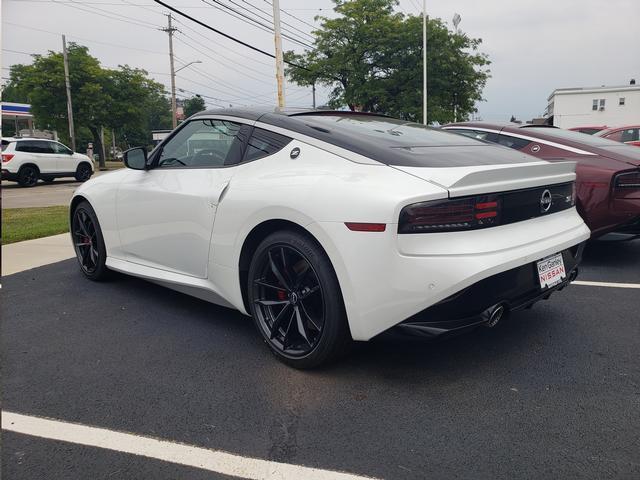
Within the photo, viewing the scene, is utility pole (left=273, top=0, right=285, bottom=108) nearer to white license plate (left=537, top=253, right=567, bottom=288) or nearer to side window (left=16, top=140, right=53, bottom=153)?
side window (left=16, top=140, right=53, bottom=153)

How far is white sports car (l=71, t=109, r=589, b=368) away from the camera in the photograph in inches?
93.6

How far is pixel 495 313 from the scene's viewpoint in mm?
2527

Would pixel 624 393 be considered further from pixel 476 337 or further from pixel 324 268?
pixel 324 268

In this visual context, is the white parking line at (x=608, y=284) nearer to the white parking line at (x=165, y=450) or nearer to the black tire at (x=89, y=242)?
the white parking line at (x=165, y=450)

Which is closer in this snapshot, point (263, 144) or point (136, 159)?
point (263, 144)

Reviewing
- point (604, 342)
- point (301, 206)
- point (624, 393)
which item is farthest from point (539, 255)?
point (301, 206)

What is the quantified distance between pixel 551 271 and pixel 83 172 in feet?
68.3

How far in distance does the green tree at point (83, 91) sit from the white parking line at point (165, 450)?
124 feet

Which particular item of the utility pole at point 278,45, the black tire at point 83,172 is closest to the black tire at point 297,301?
the utility pole at point 278,45

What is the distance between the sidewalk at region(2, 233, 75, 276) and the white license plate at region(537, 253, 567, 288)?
4.87 meters

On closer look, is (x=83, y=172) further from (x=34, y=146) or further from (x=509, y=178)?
(x=509, y=178)

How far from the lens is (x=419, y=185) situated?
7.86 feet

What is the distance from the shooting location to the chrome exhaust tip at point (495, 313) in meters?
2.49

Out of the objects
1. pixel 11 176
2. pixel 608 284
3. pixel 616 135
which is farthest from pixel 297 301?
pixel 11 176
